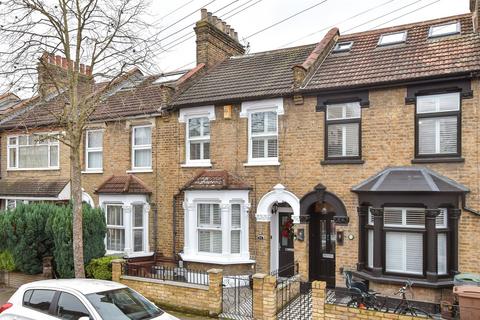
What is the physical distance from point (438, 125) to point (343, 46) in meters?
4.62

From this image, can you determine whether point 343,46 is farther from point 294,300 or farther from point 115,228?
point 115,228

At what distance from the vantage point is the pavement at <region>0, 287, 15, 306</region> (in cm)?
1176

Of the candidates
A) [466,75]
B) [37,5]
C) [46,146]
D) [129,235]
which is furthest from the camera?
[46,146]

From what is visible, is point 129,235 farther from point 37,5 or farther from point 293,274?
point 37,5

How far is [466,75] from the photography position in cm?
974

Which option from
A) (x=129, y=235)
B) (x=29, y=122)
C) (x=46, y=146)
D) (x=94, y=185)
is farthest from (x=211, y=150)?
(x=29, y=122)

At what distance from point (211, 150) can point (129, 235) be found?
4.25m

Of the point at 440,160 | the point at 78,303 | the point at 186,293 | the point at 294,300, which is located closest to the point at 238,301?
the point at 186,293

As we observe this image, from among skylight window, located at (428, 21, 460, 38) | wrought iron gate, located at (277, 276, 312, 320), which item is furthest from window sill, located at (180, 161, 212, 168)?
skylight window, located at (428, 21, 460, 38)

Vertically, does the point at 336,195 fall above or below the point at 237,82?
below

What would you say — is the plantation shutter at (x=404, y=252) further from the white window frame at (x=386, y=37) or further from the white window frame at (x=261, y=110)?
the white window frame at (x=386, y=37)

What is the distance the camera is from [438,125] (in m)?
10.1

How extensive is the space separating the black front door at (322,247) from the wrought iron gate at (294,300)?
0.97m

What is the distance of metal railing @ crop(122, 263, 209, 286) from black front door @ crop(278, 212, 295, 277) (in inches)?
94.9
